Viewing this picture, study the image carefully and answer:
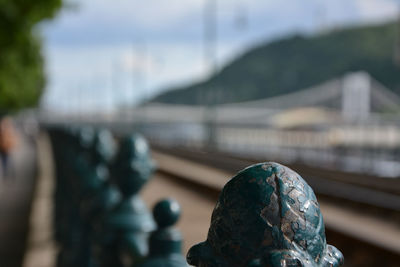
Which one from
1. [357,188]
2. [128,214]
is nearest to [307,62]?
[357,188]

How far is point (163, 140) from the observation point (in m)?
40.2

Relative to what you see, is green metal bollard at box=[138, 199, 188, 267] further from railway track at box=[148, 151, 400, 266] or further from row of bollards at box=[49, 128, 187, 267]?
railway track at box=[148, 151, 400, 266]

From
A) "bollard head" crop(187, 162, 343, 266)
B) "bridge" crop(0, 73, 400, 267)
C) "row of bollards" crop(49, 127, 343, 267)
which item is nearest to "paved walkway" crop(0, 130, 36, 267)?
"bridge" crop(0, 73, 400, 267)

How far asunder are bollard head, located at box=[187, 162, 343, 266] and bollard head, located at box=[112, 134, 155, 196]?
5.29ft

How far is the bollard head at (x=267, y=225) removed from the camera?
1.21 meters

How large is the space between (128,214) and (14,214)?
8.41m

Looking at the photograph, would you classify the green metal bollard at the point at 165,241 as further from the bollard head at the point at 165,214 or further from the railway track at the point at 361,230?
the railway track at the point at 361,230

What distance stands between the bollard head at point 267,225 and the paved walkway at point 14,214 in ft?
19.3

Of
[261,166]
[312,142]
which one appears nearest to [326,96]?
[312,142]

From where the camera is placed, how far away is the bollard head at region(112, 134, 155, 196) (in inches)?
114

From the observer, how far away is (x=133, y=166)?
293 cm

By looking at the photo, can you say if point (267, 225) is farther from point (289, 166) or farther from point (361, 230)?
point (361, 230)

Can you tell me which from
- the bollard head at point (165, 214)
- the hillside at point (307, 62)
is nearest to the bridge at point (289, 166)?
the bollard head at point (165, 214)

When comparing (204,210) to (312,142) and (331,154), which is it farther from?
(312,142)
